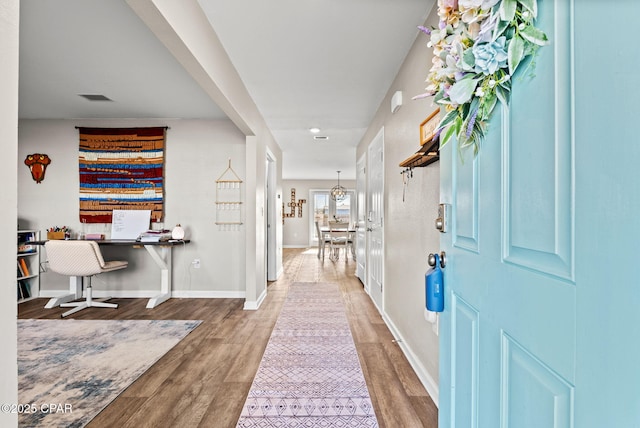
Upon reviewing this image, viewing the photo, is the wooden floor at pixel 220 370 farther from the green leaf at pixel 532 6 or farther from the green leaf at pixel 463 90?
the green leaf at pixel 532 6

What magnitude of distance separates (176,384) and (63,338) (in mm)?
1494

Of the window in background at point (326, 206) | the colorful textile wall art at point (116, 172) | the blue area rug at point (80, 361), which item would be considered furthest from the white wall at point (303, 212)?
the blue area rug at point (80, 361)

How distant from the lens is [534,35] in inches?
23.7

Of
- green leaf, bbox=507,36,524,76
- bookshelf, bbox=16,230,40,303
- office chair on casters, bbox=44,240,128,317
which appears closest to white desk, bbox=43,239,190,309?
office chair on casters, bbox=44,240,128,317

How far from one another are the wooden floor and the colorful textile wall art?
47.6 inches

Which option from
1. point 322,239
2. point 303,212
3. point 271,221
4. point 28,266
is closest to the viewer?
point 28,266

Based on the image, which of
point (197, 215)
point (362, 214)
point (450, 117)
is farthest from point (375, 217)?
point (450, 117)

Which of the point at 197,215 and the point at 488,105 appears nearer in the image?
the point at 488,105

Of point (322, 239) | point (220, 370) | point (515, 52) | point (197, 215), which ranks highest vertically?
point (515, 52)

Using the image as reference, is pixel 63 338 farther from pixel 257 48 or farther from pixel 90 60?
pixel 257 48

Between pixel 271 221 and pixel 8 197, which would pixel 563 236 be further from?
pixel 271 221

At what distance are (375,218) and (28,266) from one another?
4.38 m

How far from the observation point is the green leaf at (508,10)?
→ 623 millimetres

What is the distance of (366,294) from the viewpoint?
4426 mm
